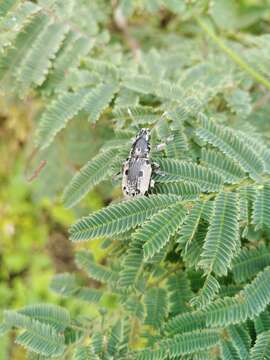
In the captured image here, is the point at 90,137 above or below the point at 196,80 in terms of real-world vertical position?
below

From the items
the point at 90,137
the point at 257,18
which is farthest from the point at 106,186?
the point at 257,18

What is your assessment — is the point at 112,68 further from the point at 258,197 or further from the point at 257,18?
the point at 257,18

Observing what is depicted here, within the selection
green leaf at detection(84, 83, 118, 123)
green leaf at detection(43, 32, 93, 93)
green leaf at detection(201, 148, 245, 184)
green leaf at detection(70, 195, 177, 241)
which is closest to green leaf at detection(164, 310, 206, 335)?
green leaf at detection(70, 195, 177, 241)

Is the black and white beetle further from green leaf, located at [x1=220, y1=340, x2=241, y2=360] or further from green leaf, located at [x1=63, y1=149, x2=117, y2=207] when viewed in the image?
green leaf, located at [x1=220, y1=340, x2=241, y2=360]

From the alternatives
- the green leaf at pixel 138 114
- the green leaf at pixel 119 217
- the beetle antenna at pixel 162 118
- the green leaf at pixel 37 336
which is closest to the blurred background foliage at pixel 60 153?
the green leaf at pixel 138 114

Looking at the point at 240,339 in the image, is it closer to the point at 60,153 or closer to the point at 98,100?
the point at 98,100

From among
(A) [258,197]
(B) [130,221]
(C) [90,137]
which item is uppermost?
(A) [258,197]
